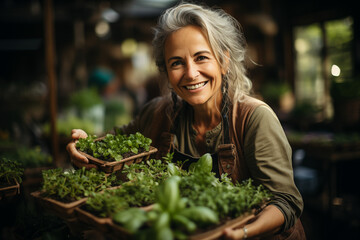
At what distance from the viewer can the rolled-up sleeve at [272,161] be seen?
1.30 meters

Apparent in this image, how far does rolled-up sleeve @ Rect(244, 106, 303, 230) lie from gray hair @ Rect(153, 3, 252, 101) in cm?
22

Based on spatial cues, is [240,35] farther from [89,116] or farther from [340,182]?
[340,182]

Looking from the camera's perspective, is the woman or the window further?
the window

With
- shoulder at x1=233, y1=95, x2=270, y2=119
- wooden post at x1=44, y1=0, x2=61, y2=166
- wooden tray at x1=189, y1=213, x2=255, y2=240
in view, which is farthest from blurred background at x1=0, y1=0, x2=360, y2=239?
wooden tray at x1=189, y1=213, x2=255, y2=240

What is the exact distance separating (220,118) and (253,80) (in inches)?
31.9

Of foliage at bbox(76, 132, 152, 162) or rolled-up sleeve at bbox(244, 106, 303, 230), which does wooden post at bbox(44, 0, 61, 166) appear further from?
rolled-up sleeve at bbox(244, 106, 303, 230)

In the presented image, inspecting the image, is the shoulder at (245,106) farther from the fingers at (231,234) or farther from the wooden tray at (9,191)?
the wooden tray at (9,191)

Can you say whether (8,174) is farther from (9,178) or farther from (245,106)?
(245,106)

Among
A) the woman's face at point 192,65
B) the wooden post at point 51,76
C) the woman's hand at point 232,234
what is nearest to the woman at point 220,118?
the woman's face at point 192,65

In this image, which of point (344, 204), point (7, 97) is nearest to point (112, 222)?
point (344, 204)

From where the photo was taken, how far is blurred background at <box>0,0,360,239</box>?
3.27m

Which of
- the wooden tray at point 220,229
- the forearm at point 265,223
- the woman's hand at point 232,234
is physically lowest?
the forearm at point 265,223

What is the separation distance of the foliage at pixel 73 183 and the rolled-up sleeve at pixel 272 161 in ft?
2.05

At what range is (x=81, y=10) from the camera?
14.2ft
